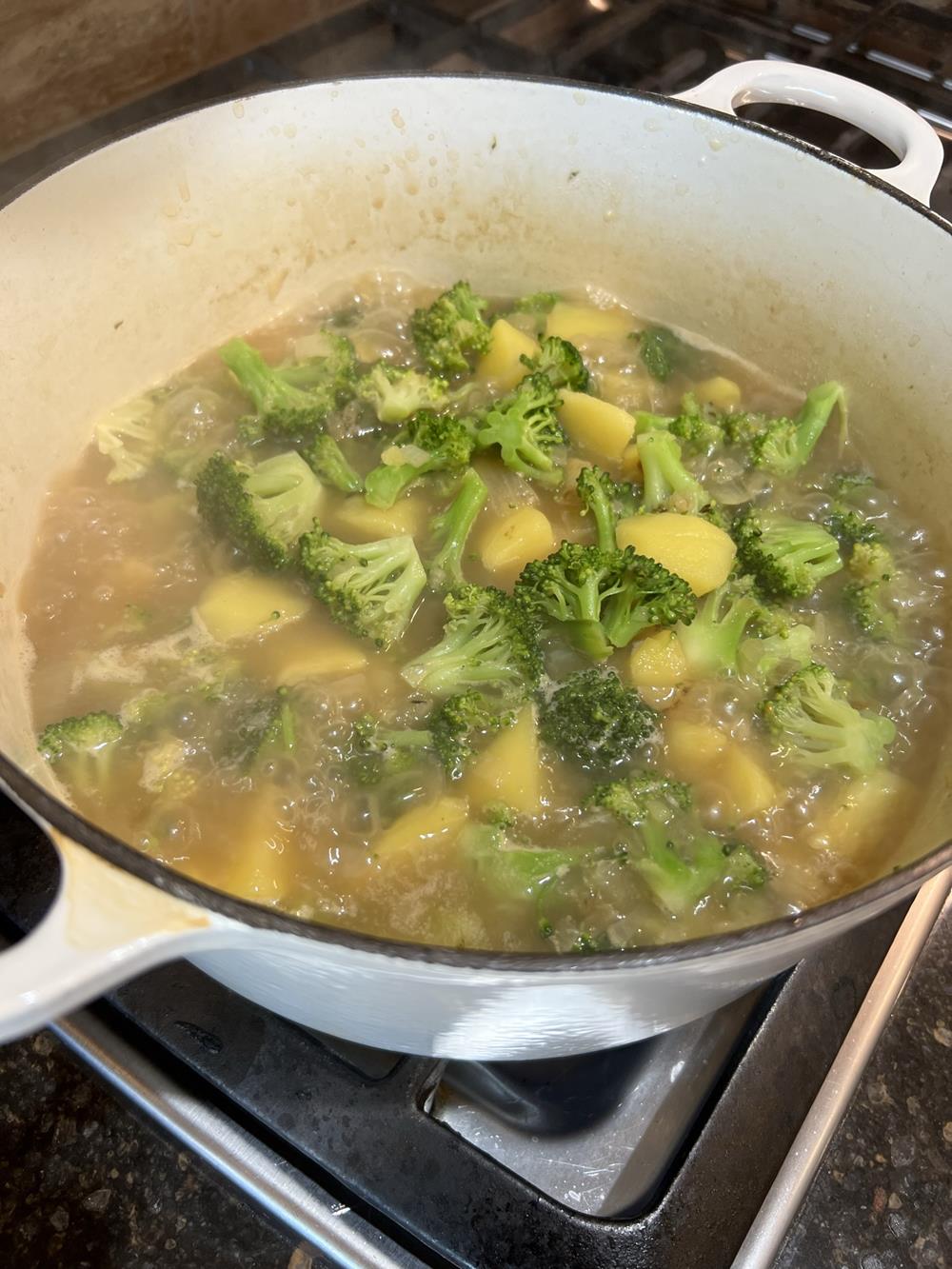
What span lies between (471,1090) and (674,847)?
0.42m

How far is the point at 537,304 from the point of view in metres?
2.06

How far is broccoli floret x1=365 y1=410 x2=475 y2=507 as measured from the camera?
164 centimetres

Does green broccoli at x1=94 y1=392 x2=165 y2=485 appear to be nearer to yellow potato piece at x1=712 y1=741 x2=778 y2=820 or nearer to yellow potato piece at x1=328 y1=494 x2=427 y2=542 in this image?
yellow potato piece at x1=328 y1=494 x2=427 y2=542

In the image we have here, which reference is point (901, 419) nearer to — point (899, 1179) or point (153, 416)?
point (899, 1179)

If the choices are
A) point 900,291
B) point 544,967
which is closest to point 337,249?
point 900,291

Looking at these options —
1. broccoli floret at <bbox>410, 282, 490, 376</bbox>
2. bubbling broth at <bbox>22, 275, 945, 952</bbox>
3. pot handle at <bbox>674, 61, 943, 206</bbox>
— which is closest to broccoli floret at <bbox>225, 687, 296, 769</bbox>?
bubbling broth at <bbox>22, 275, 945, 952</bbox>

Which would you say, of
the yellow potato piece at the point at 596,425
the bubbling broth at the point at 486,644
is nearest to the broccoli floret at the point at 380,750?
the bubbling broth at the point at 486,644

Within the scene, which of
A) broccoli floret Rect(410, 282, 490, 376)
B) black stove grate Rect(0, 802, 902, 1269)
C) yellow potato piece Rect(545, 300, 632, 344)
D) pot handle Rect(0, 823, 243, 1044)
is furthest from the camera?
yellow potato piece Rect(545, 300, 632, 344)

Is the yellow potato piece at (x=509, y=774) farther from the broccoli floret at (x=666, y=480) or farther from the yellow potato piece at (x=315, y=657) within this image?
the broccoli floret at (x=666, y=480)

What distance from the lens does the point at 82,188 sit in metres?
1.61

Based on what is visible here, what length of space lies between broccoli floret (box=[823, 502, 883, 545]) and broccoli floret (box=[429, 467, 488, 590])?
0.61 m

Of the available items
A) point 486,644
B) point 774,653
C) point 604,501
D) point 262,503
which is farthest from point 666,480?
point 262,503

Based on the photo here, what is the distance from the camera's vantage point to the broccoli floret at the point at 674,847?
1.23 meters

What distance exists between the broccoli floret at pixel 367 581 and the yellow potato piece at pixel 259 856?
300 mm
